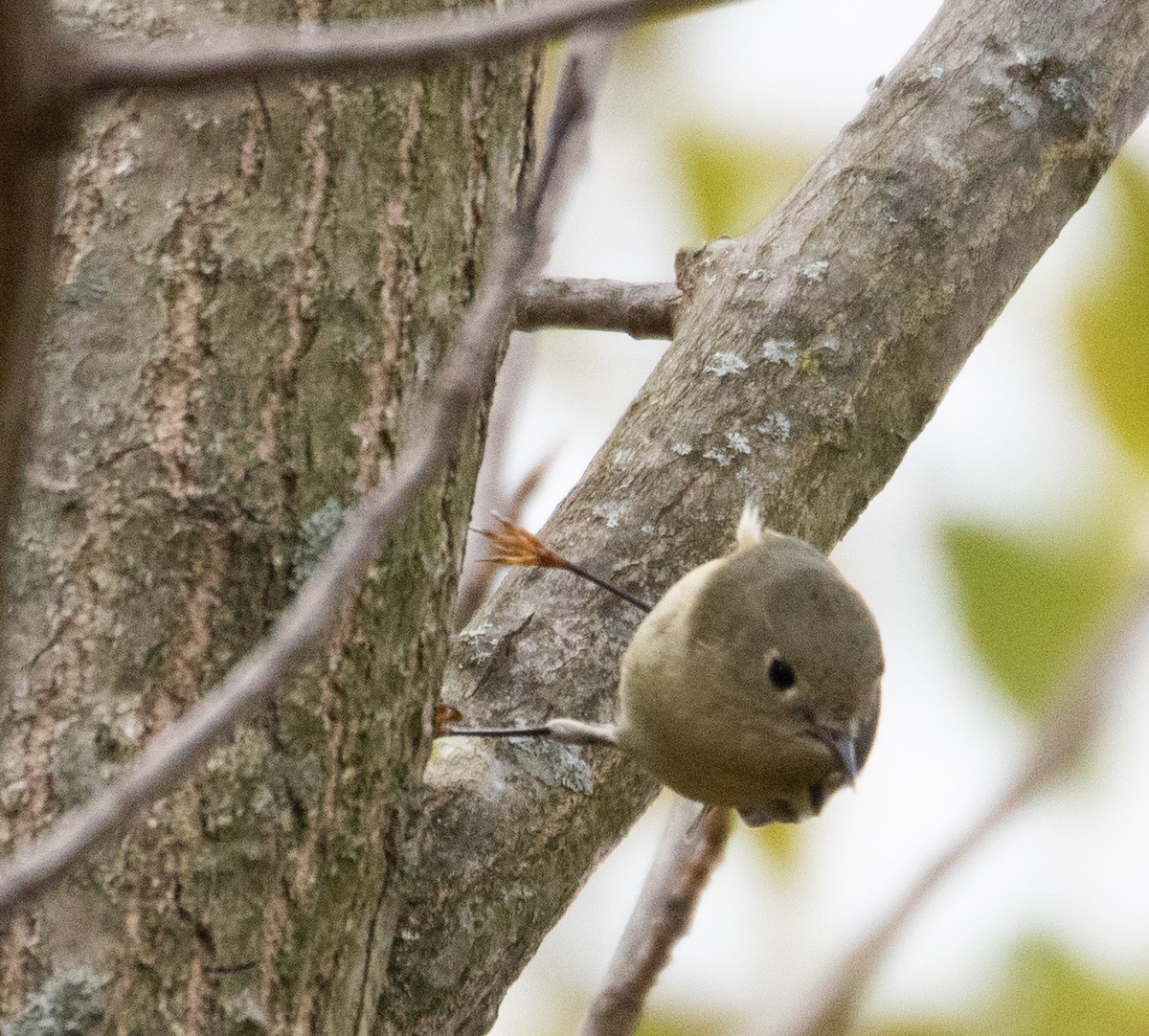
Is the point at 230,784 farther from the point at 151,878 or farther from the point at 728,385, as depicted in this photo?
the point at 728,385

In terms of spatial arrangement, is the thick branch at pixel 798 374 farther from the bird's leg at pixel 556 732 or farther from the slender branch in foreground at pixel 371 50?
the slender branch in foreground at pixel 371 50

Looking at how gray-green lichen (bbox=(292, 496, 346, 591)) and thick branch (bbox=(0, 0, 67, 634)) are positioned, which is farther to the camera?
gray-green lichen (bbox=(292, 496, 346, 591))

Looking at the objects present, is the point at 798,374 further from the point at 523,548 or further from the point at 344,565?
the point at 344,565

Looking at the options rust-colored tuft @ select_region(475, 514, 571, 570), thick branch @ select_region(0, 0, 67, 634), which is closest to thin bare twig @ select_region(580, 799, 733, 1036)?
thick branch @ select_region(0, 0, 67, 634)

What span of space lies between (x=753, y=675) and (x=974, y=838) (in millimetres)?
1899

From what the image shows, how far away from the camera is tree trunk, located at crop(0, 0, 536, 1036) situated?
1.97m

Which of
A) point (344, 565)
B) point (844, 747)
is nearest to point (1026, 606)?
point (844, 747)

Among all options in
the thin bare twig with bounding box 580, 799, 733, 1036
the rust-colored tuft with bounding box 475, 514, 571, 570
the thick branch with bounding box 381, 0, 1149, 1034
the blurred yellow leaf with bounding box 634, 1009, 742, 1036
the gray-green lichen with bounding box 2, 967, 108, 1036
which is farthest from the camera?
the blurred yellow leaf with bounding box 634, 1009, 742, 1036

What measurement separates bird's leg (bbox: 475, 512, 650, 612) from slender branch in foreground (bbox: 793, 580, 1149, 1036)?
5.11 ft

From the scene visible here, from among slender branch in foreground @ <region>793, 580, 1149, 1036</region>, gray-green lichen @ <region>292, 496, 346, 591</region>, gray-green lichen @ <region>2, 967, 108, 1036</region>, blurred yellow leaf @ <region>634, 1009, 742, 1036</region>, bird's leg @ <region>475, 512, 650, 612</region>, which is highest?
bird's leg @ <region>475, 512, 650, 612</region>

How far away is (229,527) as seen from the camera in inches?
82.4

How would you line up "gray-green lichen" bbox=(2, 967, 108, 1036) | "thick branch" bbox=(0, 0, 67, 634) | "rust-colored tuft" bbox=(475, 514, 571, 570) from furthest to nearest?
"rust-colored tuft" bbox=(475, 514, 571, 570), "gray-green lichen" bbox=(2, 967, 108, 1036), "thick branch" bbox=(0, 0, 67, 634)

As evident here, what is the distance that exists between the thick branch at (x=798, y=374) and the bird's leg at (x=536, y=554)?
26mm

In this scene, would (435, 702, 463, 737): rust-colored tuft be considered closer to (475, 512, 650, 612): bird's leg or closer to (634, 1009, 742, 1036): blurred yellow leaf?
(475, 512, 650, 612): bird's leg
